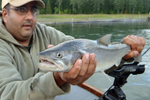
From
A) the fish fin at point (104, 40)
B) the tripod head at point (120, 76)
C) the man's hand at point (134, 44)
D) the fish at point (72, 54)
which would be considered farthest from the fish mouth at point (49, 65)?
the man's hand at point (134, 44)

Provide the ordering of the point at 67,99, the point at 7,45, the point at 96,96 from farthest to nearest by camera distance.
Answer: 1. the point at 96,96
2. the point at 67,99
3. the point at 7,45

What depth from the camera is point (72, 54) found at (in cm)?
172

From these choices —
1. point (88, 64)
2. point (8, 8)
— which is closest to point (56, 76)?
point (88, 64)

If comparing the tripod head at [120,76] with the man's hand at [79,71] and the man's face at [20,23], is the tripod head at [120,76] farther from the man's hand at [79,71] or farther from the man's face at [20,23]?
the man's face at [20,23]

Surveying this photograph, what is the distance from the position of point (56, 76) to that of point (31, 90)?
310mm

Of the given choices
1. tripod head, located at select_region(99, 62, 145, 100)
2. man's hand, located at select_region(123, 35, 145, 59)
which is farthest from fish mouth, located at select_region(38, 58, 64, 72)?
man's hand, located at select_region(123, 35, 145, 59)

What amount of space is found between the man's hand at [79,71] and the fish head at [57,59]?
0.07 m

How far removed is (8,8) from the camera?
2.74m

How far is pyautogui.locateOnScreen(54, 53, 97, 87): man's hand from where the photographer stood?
1640mm

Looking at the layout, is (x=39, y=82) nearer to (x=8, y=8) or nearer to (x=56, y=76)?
(x=56, y=76)

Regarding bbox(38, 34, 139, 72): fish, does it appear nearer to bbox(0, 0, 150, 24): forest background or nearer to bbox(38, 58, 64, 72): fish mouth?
bbox(38, 58, 64, 72): fish mouth

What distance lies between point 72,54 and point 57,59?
20 centimetres

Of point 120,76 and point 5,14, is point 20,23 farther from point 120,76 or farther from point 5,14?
point 120,76

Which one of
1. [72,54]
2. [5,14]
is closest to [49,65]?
[72,54]
